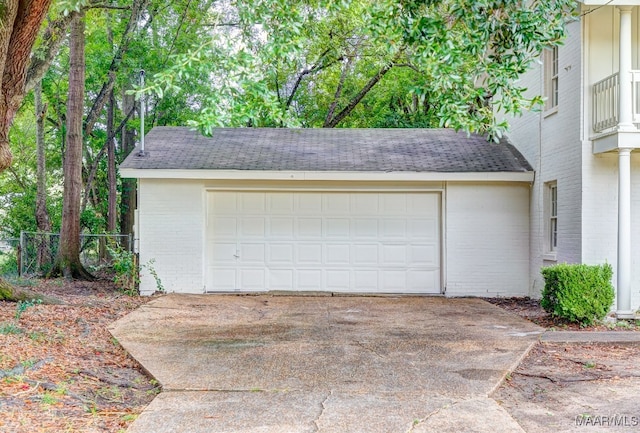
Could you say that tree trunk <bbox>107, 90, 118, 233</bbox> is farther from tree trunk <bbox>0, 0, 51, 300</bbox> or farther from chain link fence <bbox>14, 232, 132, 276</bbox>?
tree trunk <bbox>0, 0, 51, 300</bbox>

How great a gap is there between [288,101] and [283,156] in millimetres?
10053

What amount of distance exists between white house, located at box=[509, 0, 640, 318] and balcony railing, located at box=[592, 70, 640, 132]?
0.05ft

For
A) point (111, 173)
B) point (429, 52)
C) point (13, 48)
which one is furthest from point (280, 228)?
point (111, 173)

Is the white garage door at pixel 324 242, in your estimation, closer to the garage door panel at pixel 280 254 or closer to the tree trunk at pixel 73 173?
the garage door panel at pixel 280 254

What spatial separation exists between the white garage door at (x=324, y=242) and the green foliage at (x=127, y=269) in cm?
150

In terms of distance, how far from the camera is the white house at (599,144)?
9461 mm

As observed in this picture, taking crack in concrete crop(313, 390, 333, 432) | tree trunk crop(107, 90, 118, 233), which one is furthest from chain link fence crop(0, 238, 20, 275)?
crack in concrete crop(313, 390, 333, 432)

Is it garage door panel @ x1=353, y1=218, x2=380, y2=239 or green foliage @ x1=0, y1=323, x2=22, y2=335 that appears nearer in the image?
green foliage @ x1=0, y1=323, x2=22, y2=335

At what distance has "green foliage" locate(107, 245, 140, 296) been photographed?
12375 mm

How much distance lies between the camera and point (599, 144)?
1002 cm

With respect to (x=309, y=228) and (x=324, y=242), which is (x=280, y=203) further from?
(x=324, y=242)

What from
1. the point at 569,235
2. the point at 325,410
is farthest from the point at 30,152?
the point at 325,410

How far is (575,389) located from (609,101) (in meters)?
5.86

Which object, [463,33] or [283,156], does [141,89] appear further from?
[283,156]
